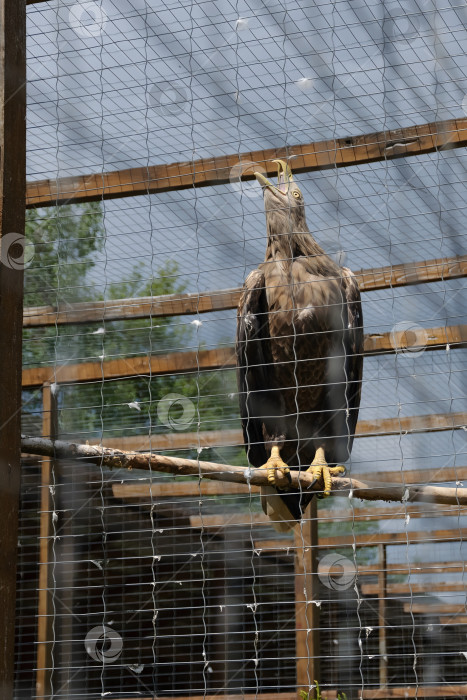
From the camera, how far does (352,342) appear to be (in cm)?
339

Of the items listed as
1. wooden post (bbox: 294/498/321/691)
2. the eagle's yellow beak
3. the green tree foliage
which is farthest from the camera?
wooden post (bbox: 294/498/321/691)

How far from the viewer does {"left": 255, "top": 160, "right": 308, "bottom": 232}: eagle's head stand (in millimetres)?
3342

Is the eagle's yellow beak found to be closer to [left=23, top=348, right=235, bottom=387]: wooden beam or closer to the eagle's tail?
[left=23, top=348, right=235, bottom=387]: wooden beam

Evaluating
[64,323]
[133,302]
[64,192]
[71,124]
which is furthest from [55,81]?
[133,302]

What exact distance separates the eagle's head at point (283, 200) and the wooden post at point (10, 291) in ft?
5.16

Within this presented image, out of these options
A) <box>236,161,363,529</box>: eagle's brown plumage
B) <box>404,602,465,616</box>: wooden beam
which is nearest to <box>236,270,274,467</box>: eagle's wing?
<box>236,161,363,529</box>: eagle's brown plumage

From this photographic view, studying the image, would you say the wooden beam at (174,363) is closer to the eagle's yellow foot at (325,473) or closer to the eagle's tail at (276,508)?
the eagle's tail at (276,508)

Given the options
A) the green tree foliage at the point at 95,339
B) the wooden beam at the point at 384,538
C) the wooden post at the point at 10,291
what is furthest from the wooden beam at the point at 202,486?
the wooden post at the point at 10,291

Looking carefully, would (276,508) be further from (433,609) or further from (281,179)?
(433,609)

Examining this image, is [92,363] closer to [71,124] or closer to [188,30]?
[71,124]

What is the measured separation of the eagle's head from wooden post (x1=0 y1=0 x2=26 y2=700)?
1.57m

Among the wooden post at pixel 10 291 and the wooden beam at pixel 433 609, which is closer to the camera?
the wooden post at pixel 10 291

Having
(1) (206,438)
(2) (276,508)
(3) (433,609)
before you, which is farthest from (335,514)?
(2) (276,508)

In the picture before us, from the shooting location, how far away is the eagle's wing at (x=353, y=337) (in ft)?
10.9
